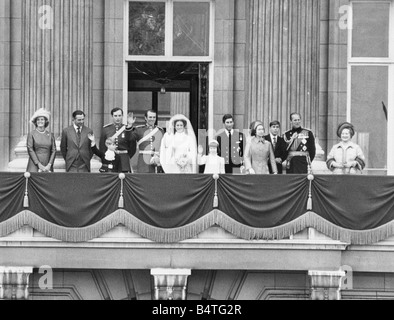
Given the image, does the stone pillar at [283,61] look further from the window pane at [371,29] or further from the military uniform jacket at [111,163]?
the military uniform jacket at [111,163]

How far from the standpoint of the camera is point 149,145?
29406 mm

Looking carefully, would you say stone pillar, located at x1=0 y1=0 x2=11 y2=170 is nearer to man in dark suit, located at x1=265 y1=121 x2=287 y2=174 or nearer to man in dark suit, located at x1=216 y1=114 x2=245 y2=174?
man in dark suit, located at x1=216 y1=114 x2=245 y2=174

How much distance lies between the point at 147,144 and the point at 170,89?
11.7 feet

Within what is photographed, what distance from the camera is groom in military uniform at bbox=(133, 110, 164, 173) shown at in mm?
29312

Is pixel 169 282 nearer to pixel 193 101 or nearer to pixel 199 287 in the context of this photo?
pixel 199 287

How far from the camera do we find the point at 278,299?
2848 centimetres

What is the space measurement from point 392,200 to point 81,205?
19.5ft

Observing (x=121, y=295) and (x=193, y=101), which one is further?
(x=193, y=101)

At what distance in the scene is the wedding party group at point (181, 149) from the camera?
2886 cm

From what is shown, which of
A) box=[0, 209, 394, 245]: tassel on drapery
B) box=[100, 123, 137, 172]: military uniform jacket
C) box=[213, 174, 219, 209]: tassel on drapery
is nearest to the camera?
box=[0, 209, 394, 245]: tassel on drapery

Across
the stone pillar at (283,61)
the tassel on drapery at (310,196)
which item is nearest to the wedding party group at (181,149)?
the tassel on drapery at (310,196)

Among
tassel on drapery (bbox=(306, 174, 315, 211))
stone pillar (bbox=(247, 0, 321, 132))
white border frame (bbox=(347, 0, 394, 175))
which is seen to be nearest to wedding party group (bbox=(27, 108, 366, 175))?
tassel on drapery (bbox=(306, 174, 315, 211))

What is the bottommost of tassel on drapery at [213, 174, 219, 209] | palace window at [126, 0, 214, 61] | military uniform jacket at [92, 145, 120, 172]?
tassel on drapery at [213, 174, 219, 209]
